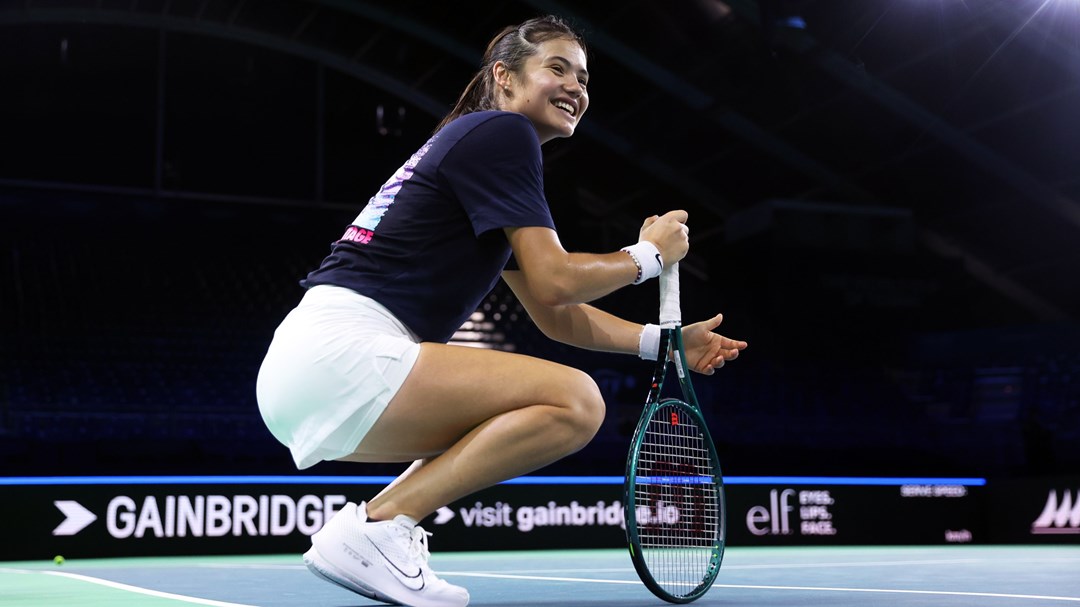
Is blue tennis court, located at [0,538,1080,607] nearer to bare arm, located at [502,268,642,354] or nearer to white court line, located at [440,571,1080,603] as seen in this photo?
white court line, located at [440,571,1080,603]

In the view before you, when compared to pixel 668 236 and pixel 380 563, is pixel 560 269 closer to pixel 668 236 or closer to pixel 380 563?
pixel 668 236

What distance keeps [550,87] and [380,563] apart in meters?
1.14

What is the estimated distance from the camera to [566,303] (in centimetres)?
241

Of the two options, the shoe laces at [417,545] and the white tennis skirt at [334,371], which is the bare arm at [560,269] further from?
the shoe laces at [417,545]

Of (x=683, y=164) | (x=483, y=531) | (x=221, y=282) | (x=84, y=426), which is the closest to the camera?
(x=483, y=531)

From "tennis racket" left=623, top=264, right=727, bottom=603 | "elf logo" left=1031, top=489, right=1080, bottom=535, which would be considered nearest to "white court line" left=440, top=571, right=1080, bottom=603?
"tennis racket" left=623, top=264, right=727, bottom=603

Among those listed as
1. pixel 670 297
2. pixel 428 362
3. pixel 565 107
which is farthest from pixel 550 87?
pixel 428 362

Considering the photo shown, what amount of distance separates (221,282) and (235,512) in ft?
21.7

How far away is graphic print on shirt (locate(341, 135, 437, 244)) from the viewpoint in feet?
8.04

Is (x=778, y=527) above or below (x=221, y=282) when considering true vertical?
below

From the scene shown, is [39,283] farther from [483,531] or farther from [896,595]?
[896,595]

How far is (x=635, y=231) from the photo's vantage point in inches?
786

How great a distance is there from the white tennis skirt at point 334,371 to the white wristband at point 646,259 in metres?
0.52

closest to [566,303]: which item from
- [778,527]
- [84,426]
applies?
[778,527]
